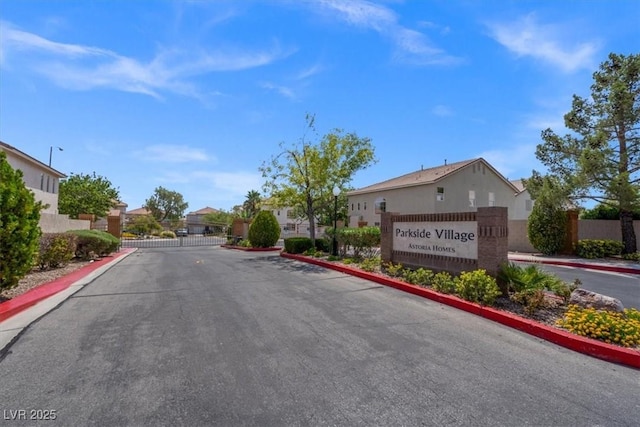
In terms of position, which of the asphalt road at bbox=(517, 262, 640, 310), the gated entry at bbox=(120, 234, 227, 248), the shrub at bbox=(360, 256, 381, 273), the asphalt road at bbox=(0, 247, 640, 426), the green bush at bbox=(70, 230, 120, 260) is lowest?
the asphalt road at bbox=(0, 247, 640, 426)

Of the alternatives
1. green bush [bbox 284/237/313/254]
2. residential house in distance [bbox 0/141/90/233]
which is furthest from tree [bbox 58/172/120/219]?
green bush [bbox 284/237/313/254]

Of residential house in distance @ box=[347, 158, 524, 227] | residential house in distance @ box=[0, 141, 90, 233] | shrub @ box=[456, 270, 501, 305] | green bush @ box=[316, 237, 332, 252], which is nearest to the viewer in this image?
shrub @ box=[456, 270, 501, 305]

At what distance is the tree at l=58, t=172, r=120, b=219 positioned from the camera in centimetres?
3772

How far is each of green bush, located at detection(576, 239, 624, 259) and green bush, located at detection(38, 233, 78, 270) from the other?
2271cm

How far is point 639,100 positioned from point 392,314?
65.1 feet

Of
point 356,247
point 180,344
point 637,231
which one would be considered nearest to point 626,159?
point 637,231

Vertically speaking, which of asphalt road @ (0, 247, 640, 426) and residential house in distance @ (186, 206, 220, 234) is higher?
residential house in distance @ (186, 206, 220, 234)

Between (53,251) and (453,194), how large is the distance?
27538 mm

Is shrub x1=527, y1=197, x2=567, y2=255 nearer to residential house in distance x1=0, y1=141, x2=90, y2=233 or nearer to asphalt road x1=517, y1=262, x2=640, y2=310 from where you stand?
asphalt road x1=517, y1=262, x2=640, y2=310

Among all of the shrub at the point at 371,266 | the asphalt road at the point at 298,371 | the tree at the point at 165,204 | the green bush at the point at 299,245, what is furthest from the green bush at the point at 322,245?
the tree at the point at 165,204

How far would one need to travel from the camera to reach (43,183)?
25672 mm

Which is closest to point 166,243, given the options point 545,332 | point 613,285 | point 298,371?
point 613,285

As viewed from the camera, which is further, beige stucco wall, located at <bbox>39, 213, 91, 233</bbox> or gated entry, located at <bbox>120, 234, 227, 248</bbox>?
gated entry, located at <bbox>120, 234, 227, 248</bbox>

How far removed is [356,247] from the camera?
14.0m
